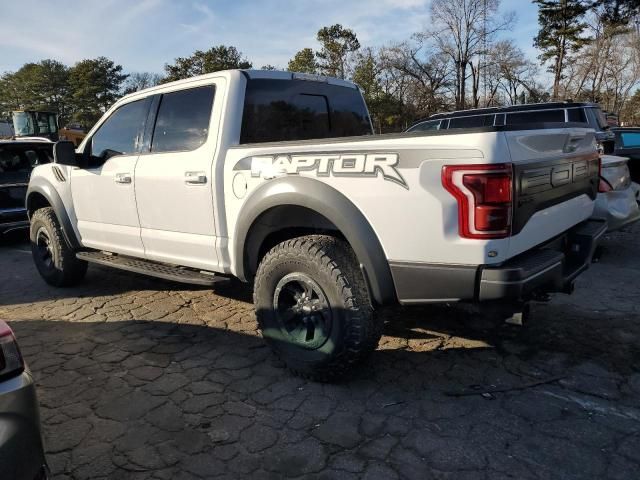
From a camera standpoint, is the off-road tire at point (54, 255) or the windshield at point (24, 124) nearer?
the off-road tire at point (54, 255)

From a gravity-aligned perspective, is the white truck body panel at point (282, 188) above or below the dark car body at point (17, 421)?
above

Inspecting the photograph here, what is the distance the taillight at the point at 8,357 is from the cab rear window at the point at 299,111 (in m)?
2.10

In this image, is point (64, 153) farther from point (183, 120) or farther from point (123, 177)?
point (183, 120)

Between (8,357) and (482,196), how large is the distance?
80.4 inches

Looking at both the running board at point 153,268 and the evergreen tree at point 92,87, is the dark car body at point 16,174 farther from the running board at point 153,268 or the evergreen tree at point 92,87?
the evergreen tree at point 92,87

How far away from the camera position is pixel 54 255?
5.25 meters

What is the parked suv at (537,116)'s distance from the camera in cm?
871

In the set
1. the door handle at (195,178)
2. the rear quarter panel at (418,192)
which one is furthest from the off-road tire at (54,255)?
the rear quarter panel at (418,192)

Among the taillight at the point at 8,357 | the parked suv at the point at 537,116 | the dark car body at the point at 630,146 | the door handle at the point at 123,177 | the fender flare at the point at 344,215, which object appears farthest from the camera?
the parked suv at the point at 537,116

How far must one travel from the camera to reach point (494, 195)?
7.53 ft

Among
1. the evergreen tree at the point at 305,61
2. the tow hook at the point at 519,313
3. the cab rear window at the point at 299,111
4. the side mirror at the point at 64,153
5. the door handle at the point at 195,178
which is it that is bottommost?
the tow hook at the point at 519,313

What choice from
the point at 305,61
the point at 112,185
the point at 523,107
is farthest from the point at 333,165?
the point at 305,61

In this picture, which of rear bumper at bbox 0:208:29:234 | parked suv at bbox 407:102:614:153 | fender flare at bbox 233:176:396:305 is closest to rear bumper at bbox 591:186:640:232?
parked suv at bbox 407:102:614:153

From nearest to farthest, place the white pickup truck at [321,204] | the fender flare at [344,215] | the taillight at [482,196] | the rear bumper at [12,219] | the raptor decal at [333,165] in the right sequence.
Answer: the taillight at [482,196] < the white pickup truck at [321,204] < the raptor decal at [333,165] < the fender flare at [344,215] < the rear bumper at [12,219]
